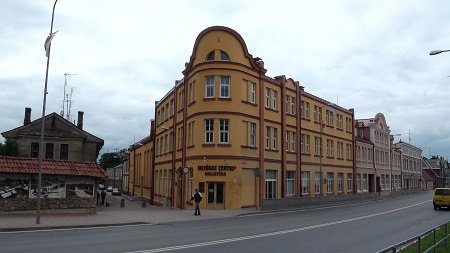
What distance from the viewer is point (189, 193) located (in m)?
36.1

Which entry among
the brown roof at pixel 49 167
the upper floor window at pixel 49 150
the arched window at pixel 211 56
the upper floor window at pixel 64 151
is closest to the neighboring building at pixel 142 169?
the upper floor window at pixel 64 151

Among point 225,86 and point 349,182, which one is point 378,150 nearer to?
point 349,182

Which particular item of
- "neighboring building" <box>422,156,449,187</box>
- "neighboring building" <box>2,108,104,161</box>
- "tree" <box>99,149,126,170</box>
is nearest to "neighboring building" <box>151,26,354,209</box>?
"neighboring building" <box>2,108,104,161</box>

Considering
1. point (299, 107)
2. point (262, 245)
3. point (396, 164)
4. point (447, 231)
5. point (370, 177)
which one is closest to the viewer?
point (447, 231)

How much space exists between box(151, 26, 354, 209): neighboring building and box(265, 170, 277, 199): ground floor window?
9cm

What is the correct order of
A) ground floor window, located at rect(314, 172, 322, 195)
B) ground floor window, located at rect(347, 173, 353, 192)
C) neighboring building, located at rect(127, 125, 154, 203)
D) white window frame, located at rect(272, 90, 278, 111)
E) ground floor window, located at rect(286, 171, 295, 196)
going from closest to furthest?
1. white window frame, located at rect(272, 90, 278, 111)
2. ground floor window, located at rect(286, 171, 295, 196)
3. ground floor window, located at rect(314, 172, 322, 195)
4. neighboring building, located at rect(127, 125, 154, 203)
5. ground floor window, located at rect(347, 173, 353, 192)

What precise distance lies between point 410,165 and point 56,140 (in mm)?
74283

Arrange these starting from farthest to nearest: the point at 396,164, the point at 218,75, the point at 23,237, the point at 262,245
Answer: the point at 396,164, the point at 218,75, the point at 23,237, the point at 262,245

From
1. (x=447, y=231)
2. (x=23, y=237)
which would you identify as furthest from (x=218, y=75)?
(x=447, y=231)

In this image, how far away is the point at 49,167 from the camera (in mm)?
28000

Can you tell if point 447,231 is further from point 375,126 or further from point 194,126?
point 375,126

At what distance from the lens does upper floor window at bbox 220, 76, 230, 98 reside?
117ft

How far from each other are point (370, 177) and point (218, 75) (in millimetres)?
39456

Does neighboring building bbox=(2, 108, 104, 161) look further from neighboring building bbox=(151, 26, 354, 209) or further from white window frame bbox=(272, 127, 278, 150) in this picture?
white window frame bbox=(272, 127, 278, 150)
